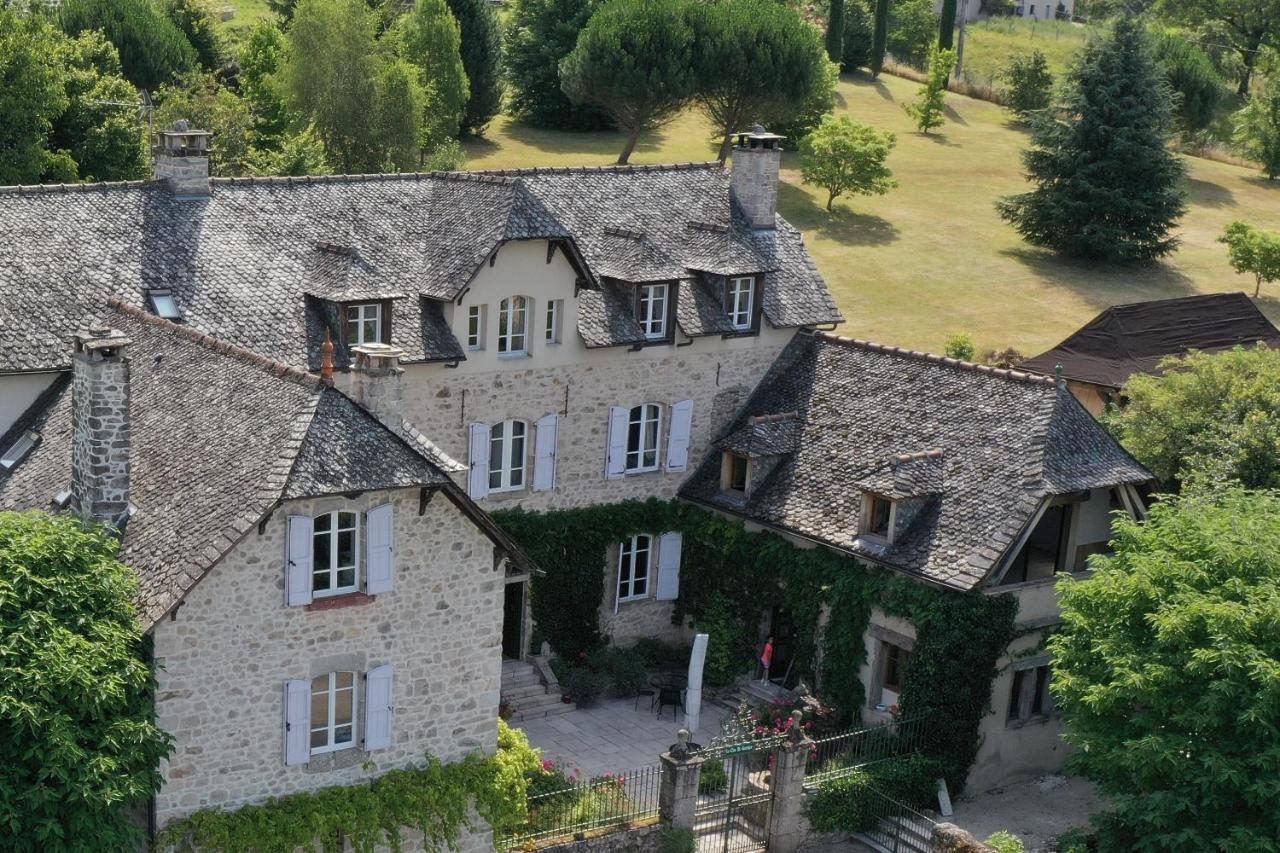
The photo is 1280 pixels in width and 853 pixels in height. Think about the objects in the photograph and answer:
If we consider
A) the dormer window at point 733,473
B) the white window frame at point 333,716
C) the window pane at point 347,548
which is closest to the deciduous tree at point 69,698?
the white window frame at point 333,716

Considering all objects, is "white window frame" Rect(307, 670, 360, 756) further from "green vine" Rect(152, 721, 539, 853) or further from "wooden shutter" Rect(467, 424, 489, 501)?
"wooden shutter" Rect(467, 424, 489, 501)

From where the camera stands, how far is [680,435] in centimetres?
4228

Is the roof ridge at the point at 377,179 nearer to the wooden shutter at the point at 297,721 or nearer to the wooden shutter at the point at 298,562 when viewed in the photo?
the wooden shutter at the point at 298,562

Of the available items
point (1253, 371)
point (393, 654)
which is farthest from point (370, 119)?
point (393, 654)

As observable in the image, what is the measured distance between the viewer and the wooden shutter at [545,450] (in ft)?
132

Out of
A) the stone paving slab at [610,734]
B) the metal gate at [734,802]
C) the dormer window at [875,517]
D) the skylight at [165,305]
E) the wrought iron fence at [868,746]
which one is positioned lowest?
the stone paving slab at [610,734]

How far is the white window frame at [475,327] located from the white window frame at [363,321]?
6.89 feet

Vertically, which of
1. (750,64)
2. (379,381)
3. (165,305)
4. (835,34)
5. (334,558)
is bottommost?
(334,558)

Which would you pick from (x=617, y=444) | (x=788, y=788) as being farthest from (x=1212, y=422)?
(x=788, y=788)

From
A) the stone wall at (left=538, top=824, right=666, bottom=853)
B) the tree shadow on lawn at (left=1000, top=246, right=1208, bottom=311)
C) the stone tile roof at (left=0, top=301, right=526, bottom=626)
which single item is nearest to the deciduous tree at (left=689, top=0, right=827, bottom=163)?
the tree shadow on lawn at (left=1000, top=246, right=1208, bottom=311)

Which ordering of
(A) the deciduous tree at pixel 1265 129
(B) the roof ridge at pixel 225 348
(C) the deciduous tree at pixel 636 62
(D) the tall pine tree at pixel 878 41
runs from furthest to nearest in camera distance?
(D) the tall pine tree at pixel 878 41, (A) the deciduous tree at pixel 1265 129, (C) the deciduous tree at pixel 636 62, (B) the roof ridge at pixel 225 348

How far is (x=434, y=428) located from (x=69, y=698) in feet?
48.6

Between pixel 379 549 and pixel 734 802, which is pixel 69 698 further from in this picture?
pixel 734 802

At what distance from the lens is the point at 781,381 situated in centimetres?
4325
